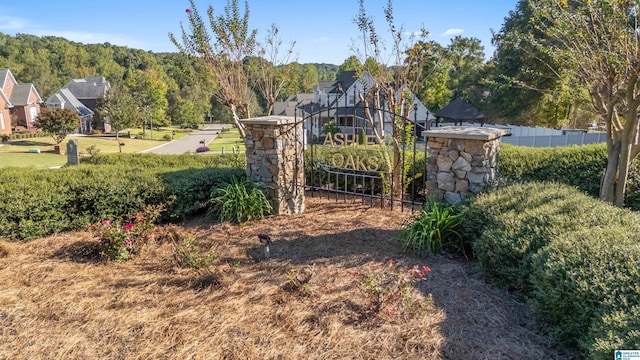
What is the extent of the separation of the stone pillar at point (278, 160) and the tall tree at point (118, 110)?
2732cm

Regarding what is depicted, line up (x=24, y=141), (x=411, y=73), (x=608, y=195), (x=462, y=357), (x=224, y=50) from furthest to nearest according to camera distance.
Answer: (x=24, y=141)
(x=224, y=50)
(x=411, y=73)
(x=608, y=195)
(x=462, y=357)

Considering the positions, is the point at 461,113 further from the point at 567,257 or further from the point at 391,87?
the point at 567,257

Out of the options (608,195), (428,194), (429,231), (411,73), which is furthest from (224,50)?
(608,195)

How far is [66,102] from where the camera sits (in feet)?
119

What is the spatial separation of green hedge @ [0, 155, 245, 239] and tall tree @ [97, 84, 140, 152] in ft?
86.3

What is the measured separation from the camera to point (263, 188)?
551cm

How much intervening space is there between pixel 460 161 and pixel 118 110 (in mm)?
30820

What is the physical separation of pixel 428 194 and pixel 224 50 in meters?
5.61

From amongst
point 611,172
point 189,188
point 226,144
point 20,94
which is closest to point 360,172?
point 189,188

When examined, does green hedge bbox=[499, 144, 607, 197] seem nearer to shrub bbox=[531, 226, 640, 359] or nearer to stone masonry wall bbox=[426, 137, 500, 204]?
stone masonry wall bbox=[426, 137, 500, 204]

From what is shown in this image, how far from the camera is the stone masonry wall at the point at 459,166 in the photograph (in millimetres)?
4184

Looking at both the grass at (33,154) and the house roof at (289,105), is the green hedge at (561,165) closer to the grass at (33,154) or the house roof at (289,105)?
the grass at (33,154)

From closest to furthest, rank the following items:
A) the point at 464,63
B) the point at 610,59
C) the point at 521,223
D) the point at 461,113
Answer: the point at 521,223 < the point at 610,59 < the point at 461,113 < the point at 464,63

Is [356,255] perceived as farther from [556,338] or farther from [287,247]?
[556,338]
